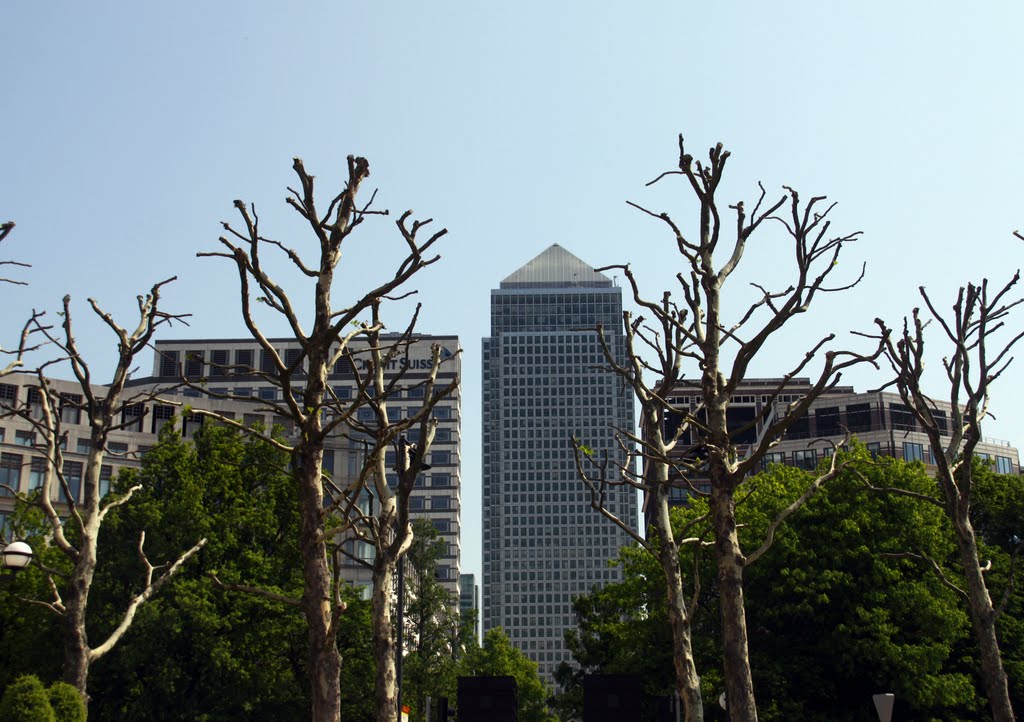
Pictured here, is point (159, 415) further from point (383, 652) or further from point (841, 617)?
point (383, 652)

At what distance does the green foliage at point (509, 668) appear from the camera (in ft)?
275

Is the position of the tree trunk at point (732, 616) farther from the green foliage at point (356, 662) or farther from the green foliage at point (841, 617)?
the green foliage at point (356, 662)

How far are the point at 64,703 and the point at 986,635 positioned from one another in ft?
63.1

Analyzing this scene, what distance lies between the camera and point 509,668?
284 feet

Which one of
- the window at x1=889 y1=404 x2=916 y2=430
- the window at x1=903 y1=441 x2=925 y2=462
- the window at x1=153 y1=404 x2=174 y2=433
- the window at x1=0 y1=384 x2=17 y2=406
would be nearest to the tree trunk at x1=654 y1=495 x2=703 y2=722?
the window at x1=153 y1=404 x2=174 y2=433

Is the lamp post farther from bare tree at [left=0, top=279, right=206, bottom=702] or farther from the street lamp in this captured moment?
bare tree at [left=0, top=279, right=206, bottom=702]

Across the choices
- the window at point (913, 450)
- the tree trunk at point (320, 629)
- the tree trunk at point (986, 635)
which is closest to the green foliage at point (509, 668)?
the window at point (913, 450)

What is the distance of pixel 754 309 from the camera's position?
22.3 m

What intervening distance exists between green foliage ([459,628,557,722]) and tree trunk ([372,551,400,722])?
177ft

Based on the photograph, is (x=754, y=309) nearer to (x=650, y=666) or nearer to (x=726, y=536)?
(x=726, y=536)

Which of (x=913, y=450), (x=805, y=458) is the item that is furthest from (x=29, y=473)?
(x=913, y=450)

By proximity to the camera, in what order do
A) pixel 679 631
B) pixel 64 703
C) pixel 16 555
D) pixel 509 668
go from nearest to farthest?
pixel 16 555
pixel 64 703
pixel 679 631
pixel 509 668

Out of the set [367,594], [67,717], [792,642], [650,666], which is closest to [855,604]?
[792,642]

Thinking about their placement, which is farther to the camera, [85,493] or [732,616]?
[85,493]
